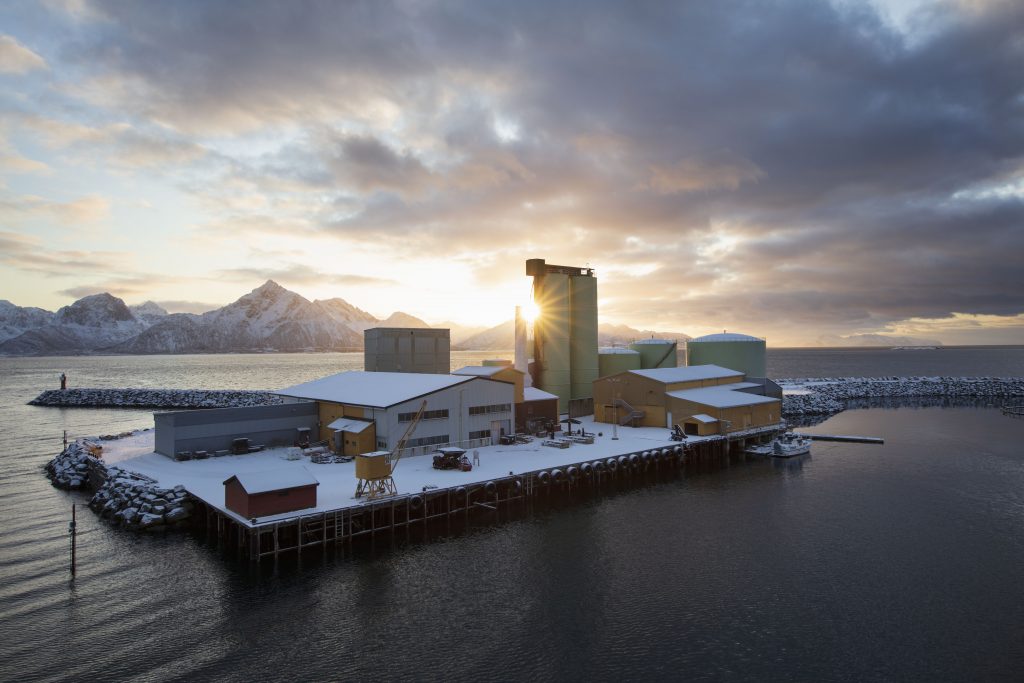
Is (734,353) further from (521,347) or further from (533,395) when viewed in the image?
(533,395)

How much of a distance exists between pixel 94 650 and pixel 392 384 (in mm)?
31549

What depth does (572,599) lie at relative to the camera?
24.9m

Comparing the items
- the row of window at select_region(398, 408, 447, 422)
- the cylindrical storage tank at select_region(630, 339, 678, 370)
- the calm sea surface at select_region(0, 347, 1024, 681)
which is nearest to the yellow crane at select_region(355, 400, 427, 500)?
the calm sea surface at select_region(0, 347, 1024, 681)

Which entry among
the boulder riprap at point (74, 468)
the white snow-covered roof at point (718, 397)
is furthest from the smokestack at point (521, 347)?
the boulder riprap at point (74, 468)

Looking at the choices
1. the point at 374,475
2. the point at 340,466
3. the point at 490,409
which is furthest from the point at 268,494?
the point at 490,409

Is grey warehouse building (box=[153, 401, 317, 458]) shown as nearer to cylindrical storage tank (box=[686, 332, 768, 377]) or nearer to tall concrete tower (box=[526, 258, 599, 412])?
tall concrete tower (box=[526, 258, 599, 412])

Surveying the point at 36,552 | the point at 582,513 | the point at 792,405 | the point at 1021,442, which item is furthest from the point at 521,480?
the point at 792,405

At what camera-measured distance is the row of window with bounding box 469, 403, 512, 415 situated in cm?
4872

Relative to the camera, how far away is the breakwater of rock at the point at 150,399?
104 m

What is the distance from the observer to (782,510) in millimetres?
38469

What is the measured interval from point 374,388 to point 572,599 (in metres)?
30.4

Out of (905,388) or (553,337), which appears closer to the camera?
(553,337)

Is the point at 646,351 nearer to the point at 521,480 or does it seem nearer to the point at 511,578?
the point at 521,480

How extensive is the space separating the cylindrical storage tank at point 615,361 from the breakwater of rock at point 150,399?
6075cm
